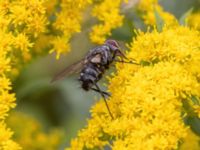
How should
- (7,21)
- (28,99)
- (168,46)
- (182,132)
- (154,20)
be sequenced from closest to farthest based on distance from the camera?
(182,132) < (168,46) < (7,21) < (154,20) < (28,99)

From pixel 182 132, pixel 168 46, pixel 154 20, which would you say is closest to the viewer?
pixel 182 132

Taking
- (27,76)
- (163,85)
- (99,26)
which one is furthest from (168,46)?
(27,76)

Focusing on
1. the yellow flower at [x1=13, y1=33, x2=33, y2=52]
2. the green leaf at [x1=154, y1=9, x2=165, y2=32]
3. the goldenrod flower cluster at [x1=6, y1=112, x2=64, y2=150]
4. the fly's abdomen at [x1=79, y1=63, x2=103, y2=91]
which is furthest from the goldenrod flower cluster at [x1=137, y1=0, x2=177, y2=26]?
the goldenrod flower cluster at [x1=6, y1=112, x2=64, y2=150]

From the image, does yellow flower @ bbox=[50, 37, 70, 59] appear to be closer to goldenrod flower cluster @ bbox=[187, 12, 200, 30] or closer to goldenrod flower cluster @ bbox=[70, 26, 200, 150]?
goldenrod flower cluster @ bbox=[70, 26, 200, 150]

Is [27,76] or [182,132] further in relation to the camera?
[27,76]

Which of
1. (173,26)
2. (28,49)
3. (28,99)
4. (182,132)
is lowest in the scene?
(182,132)

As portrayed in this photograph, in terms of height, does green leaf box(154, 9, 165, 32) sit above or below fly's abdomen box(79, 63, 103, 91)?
above

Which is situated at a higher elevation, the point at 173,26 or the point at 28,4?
the point at 28,4

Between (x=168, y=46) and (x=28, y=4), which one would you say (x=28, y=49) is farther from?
(x=168, y=46)
